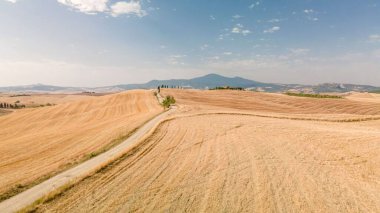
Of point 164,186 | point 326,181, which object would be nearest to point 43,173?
point 164,186

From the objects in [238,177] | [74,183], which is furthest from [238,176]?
[74,183]

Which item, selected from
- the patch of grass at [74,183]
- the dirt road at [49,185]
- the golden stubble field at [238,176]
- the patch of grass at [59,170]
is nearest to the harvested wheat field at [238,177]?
the golden stubble field at [238,176]

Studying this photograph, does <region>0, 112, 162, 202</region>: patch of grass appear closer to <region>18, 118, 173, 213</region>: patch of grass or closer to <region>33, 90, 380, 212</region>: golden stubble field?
<region>18, 118, 173, 213</region>: patch of grass

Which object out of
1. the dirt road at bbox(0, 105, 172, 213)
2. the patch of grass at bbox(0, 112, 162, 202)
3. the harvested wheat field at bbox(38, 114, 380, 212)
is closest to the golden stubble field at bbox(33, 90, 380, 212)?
the harvested wheat field at bbox(38, 114, 380, 212)

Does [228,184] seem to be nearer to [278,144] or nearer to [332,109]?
[278,144]

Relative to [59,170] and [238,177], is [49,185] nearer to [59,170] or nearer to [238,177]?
[59,170]
